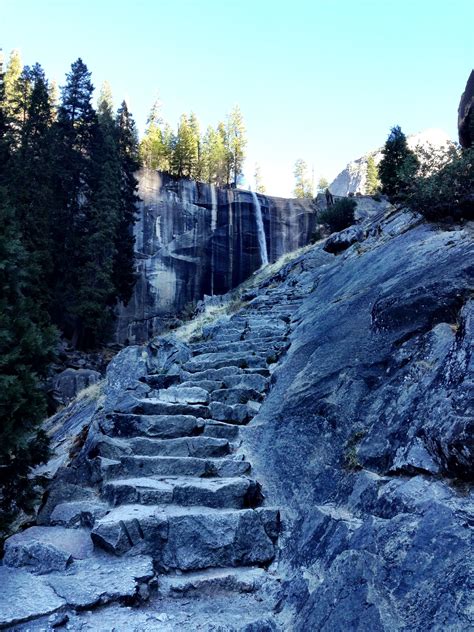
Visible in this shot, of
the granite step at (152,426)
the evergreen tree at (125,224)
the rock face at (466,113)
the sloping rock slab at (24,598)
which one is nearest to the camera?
the sloping rock slab at (24,598)

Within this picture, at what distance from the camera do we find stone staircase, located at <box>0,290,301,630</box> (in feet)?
15.3

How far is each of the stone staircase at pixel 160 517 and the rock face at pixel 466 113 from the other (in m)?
12.7

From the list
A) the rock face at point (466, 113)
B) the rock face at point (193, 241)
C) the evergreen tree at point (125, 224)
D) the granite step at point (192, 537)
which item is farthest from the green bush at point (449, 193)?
the rock face at point (193, 241)

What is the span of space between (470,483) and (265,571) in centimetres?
238

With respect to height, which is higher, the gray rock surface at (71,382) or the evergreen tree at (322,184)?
the evergreen tree at (322,184)

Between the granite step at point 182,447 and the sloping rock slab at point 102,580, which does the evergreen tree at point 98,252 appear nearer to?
the granite step at point 182,447

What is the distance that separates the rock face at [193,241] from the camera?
37.2 metres

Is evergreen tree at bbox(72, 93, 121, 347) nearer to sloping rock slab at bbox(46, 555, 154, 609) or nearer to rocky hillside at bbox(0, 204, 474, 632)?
rocky hillside at bbox(0, 204, 474, 632)

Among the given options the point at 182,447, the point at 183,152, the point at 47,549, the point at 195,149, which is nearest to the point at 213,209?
the point at 183,152

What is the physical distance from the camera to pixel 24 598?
4086mm

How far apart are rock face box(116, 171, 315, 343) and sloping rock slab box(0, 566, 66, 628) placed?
3134 centimetres

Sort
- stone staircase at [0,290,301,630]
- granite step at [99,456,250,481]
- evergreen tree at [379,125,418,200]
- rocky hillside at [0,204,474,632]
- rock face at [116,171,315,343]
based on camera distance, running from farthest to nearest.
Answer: rock face at [116,171,315,343]
evergreen tree at [379,125,418,200]
granite step at [99,456,250,481]
stone staircase at [0,290,301,630]
rocky hillside at [0,204,474,632]

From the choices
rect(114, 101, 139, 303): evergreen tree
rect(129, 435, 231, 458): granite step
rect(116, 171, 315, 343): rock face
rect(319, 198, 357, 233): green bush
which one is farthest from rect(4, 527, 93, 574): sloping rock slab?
rect(116, 171, 315, 343): rock face

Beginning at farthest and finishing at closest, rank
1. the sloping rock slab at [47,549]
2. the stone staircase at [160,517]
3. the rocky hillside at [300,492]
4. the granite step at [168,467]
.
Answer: the granite step at [168,467] → the sloping rock slab at [47,549] → the stone staircase at [160,517] → the rocky hillside at [300,492]
